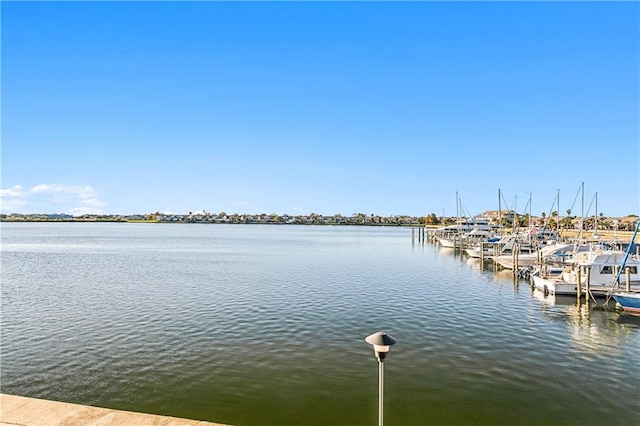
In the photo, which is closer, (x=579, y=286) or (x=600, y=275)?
(x=579, y=286)

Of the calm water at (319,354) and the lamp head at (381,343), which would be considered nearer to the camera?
the lamp head at (381,343)

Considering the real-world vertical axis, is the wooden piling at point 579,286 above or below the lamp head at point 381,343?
below

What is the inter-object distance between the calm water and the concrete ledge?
161 inches

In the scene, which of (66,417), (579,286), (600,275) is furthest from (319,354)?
(600,275)

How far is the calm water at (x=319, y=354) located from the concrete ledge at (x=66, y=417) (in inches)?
161

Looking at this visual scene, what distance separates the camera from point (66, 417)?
7.90 metres

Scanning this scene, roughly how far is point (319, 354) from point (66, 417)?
1092 cm

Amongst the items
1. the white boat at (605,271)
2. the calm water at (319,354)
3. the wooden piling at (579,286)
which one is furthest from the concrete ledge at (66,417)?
the white boat at (605,271)

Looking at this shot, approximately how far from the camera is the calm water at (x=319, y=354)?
12.7 m

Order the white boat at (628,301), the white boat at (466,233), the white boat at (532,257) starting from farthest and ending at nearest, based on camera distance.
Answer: the white boat at (466,233)
the white boat at (532,257)
the white boat at (628,301)

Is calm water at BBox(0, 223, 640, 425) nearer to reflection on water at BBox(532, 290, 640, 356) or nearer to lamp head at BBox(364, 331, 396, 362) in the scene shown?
reflection on water at BBox(532, 290, 640, 356)

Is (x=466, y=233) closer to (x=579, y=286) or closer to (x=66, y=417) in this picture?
(x=579, y=286)

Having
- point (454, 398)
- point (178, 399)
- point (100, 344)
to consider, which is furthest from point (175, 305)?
point (454, 398)

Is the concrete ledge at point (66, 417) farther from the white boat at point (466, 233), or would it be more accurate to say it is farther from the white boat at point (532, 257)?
the white boat at point (466, 233)
